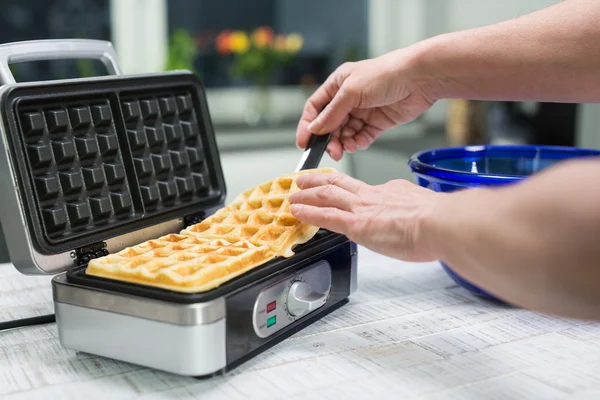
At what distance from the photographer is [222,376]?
95 centimetres

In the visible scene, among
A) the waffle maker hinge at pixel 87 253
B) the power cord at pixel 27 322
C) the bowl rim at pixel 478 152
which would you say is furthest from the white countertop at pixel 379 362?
the bowl rim at pixel 478 152

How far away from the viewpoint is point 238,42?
13.2 ft

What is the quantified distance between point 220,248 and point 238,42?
10.3 feet

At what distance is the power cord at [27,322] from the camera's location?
113cm

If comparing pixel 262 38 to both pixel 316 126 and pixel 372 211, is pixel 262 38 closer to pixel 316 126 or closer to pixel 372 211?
pixel 316 126

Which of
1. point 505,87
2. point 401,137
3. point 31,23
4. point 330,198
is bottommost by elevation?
point 401,137

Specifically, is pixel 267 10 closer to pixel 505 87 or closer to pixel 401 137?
pixel 401 137

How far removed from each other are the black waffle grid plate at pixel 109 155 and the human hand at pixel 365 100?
251mm

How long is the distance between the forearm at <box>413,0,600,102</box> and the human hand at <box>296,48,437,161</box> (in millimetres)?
45

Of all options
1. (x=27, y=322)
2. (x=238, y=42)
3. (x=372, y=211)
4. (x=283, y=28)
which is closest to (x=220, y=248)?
(x=372, y=211)

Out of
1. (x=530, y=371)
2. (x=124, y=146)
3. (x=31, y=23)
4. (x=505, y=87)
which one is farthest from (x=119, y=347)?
(x=31, y=23)

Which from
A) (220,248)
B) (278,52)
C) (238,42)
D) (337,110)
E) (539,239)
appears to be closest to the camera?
(539,239)

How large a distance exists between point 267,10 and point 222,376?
368 cm

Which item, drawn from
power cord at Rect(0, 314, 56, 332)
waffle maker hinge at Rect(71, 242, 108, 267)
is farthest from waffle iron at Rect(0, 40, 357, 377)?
power cord at Rect(0, 314, 56, 332)
